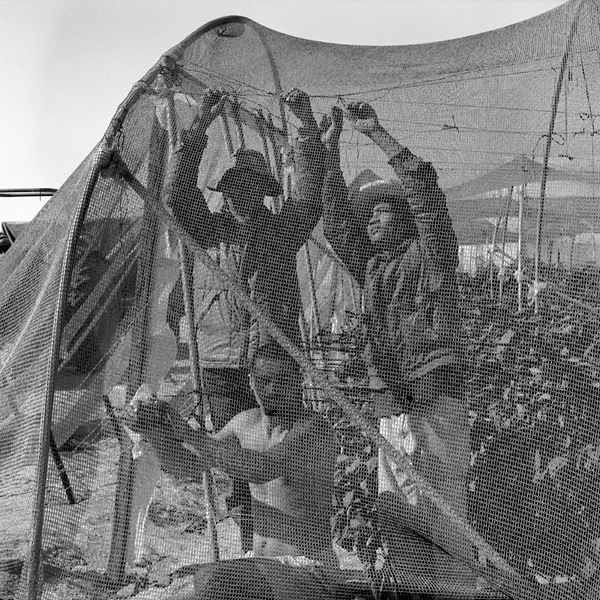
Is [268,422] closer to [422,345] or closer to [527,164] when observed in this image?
[422,345]

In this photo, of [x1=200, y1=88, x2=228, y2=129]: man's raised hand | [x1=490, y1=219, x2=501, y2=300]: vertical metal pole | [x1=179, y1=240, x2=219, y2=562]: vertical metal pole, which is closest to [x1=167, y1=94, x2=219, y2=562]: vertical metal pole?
[x1=179, y1=240, x2=219, y2=562]: vertical metal pole

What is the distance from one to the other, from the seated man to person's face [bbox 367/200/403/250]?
23.2 inches

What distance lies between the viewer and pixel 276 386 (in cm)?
268

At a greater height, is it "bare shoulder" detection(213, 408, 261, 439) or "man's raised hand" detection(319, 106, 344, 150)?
"man's raised hand" detection(319, 106, 344, 150)

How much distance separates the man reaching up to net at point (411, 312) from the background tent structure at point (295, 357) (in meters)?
0.04

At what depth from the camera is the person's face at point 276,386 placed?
8.66 feet

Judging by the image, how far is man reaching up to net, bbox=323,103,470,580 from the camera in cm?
256

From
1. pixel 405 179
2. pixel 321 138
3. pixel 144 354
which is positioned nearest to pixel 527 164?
pixel 405 179

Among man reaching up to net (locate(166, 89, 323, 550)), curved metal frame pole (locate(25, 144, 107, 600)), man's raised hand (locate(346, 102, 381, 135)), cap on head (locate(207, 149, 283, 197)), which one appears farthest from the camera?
man's raised hand (locate(346, 102, 381, 135))

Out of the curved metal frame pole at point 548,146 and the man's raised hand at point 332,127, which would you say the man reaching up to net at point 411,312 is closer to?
the man's raised hand at point 332,127

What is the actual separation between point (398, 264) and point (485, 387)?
479mm

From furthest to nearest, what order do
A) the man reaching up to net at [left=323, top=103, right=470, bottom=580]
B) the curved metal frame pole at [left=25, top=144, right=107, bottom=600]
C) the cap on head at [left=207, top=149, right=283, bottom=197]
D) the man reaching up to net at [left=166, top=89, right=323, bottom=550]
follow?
the cap on head at [left=207, top=149, right=283, bottom=197] < the man reaching up to net at [left=166, top=89, right=323, bottom=550] < the man reaching up to net at [left=323, top=103, right=470, bottom=580] < the curved metal frame pole at [left=25, top=144, right=107, bottom=600]

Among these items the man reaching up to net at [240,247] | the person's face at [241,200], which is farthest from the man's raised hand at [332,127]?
the person's face at [241,200]

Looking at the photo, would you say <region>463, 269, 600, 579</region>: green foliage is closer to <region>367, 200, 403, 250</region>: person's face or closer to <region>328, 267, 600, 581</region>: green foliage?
<region>328, 267, 600, 581</region>: green foliage
